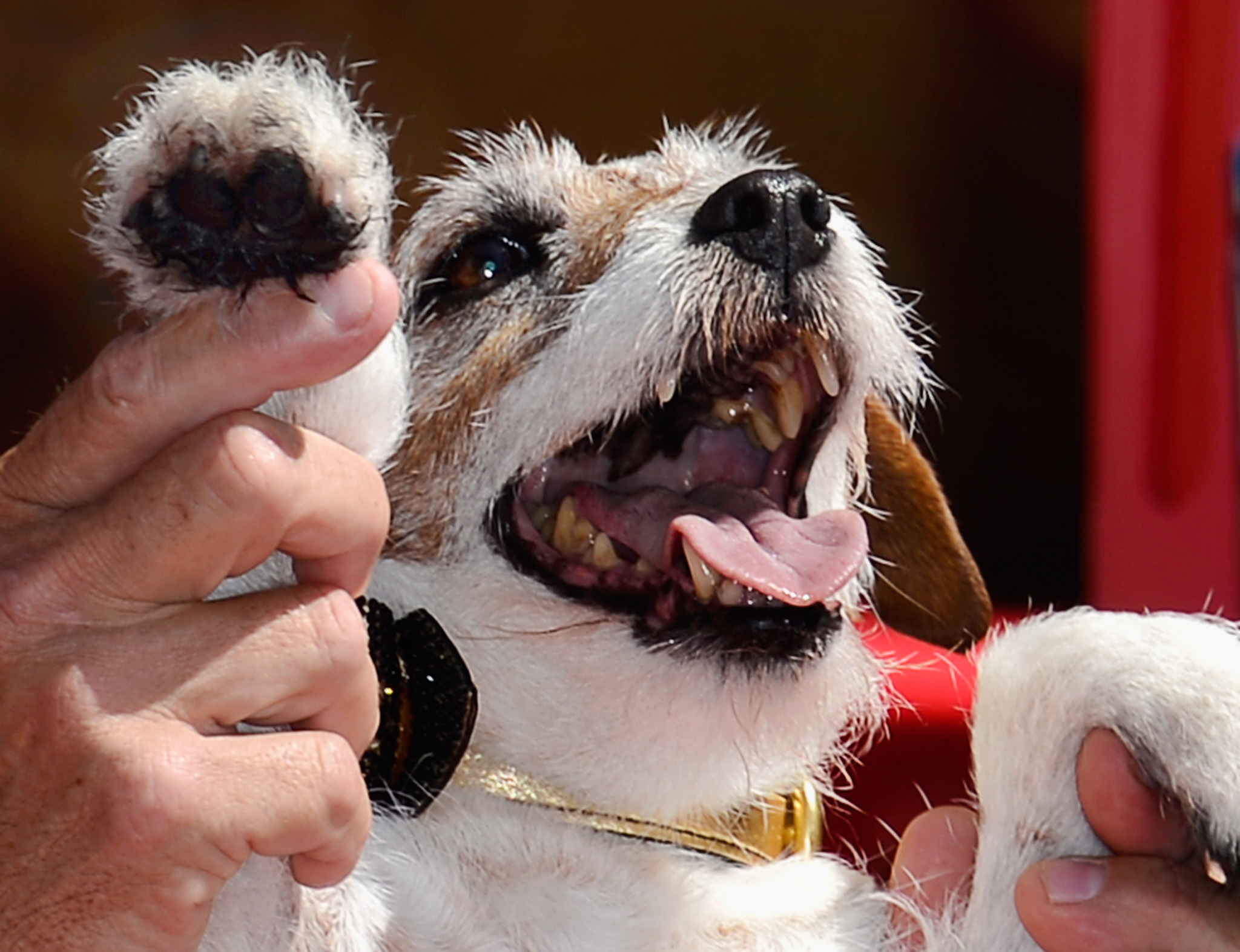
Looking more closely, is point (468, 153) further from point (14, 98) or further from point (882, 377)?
point (14, 98)

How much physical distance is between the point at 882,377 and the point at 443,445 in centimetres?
57

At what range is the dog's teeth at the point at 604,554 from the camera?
5.32ft

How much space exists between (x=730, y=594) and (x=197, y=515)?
660 mm

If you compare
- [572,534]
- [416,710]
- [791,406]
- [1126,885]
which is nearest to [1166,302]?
[791,406]

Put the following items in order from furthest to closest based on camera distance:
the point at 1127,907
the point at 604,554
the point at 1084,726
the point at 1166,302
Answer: the point at 1166,302
the point at 604,554
the point at 1084,726
the point at 1127,907

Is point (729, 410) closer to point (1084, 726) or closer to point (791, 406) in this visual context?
point (791, 406)

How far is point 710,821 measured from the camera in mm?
1666

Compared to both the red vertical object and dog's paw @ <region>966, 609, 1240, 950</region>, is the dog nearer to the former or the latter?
dog's paw @ <region>966, 609, 1240, 950</region>

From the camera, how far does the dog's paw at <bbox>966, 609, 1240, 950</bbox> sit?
1274mm

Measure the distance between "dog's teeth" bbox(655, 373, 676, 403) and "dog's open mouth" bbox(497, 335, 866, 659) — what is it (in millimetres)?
45

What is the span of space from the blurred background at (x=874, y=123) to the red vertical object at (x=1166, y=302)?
1.43m

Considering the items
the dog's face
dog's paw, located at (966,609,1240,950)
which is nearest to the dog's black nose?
the dog's face

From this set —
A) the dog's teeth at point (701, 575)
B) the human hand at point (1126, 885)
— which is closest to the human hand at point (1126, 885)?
the human hand at point (1126, 885)

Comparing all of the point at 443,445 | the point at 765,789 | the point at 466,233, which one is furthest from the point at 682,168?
the point at 765,789
